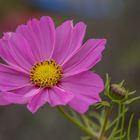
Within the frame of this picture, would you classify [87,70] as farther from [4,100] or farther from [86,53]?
[4,100]

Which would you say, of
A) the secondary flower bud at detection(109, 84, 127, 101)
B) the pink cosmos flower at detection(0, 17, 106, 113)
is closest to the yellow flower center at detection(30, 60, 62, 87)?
the pink cosmos flower at detection(0, 17, 106, 113)

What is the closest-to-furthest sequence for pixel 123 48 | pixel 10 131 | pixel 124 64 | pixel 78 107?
pixel 78 107
pixel 10 131
pixel 124 64
pixel 123 48

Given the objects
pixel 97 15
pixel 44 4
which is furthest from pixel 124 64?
pixel 44 4

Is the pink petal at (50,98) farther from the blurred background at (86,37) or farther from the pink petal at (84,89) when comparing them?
the blurred background at (86,37)

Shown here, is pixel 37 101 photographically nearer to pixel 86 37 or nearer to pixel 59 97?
pixel 59 97

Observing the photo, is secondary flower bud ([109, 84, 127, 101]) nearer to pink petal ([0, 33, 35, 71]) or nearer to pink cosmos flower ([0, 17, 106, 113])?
pink cosmos flower ([0, 17, 106, 113])

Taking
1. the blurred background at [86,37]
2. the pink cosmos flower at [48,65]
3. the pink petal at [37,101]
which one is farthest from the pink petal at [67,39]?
the blurred background at [86,37]

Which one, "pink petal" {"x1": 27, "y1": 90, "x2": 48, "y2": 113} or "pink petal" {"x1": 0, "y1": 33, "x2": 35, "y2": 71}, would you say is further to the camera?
"pink petal" {"x1": 0, "y1": 33, "x2": 35, "y2": 71}
